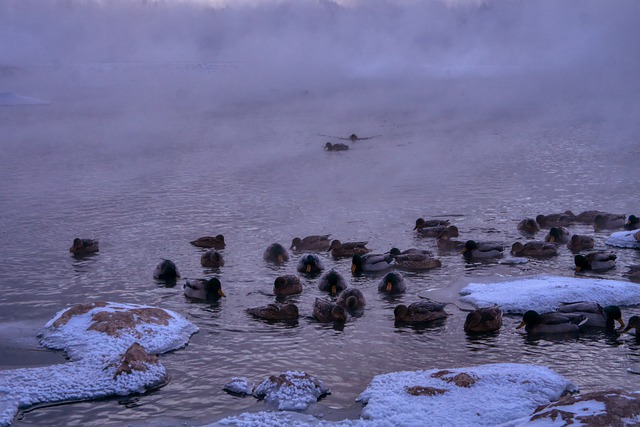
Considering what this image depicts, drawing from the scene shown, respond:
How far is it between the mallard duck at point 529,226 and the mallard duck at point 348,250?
10.7 ft

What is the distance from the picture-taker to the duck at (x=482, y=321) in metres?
10.5

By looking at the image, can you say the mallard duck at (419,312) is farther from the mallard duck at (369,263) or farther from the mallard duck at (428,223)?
the mallard duck at (428,223)

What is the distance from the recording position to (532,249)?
1421 centimetres

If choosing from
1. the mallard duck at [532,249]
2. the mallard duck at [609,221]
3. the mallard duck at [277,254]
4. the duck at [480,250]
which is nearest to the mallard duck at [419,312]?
the duck at [480,250]

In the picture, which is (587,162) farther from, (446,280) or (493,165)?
(446,280)

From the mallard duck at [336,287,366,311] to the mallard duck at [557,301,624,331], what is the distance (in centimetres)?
277

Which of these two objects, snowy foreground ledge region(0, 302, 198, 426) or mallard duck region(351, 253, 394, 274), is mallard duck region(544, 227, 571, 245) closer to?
mallard duck region(351, 253, 394, 274)

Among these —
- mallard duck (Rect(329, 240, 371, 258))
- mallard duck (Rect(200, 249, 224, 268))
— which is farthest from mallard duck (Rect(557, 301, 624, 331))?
mallard duck (Rect(200, 249, 224, 268))

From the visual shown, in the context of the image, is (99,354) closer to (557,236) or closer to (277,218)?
(277,218)

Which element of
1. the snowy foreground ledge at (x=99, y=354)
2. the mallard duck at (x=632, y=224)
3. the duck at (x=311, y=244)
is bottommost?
the snowy foreground ledge at (x=99, y=354)

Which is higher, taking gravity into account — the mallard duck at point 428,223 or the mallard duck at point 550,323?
the mallard duck at point 428,223

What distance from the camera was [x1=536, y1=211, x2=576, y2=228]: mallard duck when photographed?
16.2 m

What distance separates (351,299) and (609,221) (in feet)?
22.1

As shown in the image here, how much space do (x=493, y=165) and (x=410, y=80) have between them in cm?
5116
